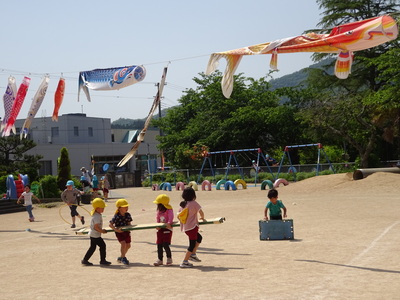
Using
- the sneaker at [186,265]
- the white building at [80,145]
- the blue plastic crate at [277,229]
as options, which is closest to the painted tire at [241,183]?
the blue plastic crate at [277,229]

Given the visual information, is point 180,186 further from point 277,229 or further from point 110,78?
point 277,229

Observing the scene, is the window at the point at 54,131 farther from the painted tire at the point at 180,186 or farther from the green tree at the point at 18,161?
the painted tire at the point at 180,186

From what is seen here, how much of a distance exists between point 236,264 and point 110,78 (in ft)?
31.8

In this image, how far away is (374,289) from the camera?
26.2ft

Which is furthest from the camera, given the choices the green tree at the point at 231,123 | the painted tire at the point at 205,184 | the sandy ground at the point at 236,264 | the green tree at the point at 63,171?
the green tree at the point at 231,123

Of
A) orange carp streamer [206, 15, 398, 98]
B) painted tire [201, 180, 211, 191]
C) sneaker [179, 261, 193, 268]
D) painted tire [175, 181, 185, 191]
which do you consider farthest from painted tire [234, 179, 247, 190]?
sneaker [179, 261, 193, 268]

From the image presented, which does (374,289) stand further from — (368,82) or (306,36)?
(368,82)

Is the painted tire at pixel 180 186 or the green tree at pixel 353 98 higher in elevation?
the green tree at pixel 353 98

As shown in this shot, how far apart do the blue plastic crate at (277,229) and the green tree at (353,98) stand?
2851cm

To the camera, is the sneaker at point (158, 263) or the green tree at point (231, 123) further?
the green tree at point (231, 123)

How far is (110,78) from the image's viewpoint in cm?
1855

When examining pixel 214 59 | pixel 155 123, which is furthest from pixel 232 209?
pixel 155 123

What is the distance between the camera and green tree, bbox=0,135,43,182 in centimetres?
4122

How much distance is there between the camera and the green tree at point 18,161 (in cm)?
4122
